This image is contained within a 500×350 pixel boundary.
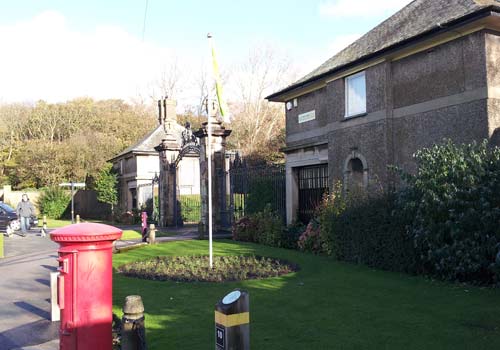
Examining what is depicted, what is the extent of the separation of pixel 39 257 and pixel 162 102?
62.9 feet

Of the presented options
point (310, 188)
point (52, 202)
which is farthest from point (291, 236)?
point (52, 202)

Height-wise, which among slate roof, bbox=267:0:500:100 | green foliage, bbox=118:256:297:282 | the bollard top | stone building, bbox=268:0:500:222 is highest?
slate roof, bbox=267:0:500:100

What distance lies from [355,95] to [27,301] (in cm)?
1146

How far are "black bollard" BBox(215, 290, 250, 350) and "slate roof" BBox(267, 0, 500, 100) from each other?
10.2m

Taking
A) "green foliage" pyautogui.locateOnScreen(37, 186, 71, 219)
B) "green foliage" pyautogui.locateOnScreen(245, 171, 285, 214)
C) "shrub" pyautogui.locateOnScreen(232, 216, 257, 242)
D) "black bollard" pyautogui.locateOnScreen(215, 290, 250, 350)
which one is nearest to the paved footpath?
"black bollard" pyautogui.locateOnScreen(215, 290, 250, 350)

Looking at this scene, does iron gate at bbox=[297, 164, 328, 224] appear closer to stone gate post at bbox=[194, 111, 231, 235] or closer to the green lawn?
stone gate post at bbox=[194, 111, 231, 235]

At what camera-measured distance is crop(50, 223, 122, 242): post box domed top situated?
4.38 meters

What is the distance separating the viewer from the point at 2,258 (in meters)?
15.2

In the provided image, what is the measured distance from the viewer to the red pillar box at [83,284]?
443 cm

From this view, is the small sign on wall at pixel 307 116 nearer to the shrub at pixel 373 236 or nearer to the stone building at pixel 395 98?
the stone building at pixel 395 98

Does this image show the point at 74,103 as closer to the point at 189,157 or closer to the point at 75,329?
the point at 189,157

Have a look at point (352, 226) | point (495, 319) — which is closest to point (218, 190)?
point (352, 226)

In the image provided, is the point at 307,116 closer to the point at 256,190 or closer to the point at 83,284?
the point at 256,190

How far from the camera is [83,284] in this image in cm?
445
